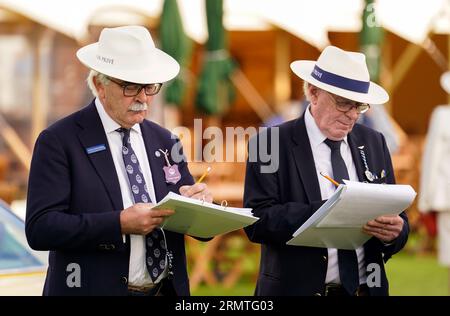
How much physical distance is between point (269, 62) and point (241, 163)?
33.5 feet

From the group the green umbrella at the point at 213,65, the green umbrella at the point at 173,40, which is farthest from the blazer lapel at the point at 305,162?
the green umbrella at the point at 213,65

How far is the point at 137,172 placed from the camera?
451cm

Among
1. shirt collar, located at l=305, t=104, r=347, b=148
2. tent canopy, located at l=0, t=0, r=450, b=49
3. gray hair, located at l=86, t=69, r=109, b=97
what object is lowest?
shirt collar, located at l=305, t=104, r=347, b=148

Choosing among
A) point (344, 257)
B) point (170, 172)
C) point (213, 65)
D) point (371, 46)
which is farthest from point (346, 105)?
point (371, 46)

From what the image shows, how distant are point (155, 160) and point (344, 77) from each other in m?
0.93

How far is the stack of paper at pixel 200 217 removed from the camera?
Result: 13.9 ft

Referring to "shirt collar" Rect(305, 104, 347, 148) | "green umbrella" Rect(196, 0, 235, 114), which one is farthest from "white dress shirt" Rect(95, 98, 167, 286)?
"green umbrella" Rect(196, 0, 235, 114)

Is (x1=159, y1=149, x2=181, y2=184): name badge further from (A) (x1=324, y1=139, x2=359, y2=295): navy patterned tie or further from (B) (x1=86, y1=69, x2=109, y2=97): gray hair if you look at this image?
(A) (x1=324, y1=139, x2=359, y2=295): navy patterned tie

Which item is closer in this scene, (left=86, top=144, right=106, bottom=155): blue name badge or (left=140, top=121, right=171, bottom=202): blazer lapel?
(left=86, top=144, right=106, bottom=155): blue name badge

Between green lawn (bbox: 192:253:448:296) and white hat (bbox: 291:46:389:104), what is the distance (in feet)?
19.2

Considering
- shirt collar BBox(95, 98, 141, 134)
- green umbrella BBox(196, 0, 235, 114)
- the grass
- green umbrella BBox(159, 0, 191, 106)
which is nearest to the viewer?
shirt collar BBox(95, 98, 141, 134)

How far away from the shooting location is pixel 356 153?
4.97 m

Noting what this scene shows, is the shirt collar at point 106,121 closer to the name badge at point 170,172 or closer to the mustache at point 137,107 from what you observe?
the mustache at point 137,107

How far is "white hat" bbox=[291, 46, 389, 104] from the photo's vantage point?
4.89 metres
